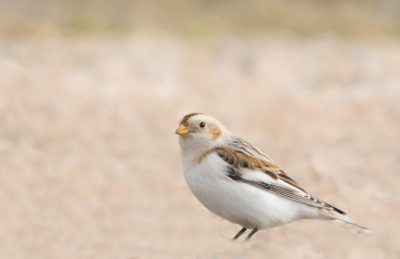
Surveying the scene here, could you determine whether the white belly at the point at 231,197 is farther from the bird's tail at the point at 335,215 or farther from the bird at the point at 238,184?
the bird's tail at the point at 335,215

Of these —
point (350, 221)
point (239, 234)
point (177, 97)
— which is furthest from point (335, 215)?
point (177, 97)

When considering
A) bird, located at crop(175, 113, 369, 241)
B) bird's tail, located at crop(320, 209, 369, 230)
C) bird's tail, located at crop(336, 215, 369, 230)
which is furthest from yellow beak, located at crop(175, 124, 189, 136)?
bird's tail, located at crop(336, 215, 369, 230)

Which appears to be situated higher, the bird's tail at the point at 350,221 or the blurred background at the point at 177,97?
the blurred background at the point at 177,97

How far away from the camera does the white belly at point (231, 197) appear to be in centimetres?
491

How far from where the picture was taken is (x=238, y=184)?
4.98 metres

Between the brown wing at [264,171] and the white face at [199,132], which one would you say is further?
the white face at [199,132]

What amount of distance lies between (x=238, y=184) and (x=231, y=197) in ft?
0.46

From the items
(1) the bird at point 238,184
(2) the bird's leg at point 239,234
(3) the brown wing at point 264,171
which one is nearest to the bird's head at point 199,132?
(1) the bird at point 238,184

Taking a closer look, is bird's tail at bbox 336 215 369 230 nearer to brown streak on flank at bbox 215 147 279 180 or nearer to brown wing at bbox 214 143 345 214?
brown wing at bbox 214 143 345 214

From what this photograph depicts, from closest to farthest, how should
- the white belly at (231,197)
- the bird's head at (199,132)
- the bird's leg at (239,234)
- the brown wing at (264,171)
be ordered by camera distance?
the white belly at (231,197) < the brown wing at (264,171) < the bird's head at (199,132) < the bird's leg at (239,234)

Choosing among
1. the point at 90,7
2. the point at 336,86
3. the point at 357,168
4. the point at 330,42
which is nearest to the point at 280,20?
the point at 330,42

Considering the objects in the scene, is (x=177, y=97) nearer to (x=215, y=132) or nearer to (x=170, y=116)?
(x=170, y=116)

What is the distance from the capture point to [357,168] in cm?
905

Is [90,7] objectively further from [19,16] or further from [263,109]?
[263,109]
